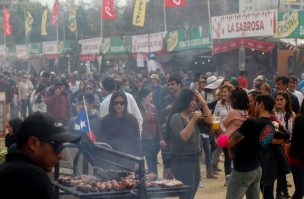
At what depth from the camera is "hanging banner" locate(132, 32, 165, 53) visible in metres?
27.7

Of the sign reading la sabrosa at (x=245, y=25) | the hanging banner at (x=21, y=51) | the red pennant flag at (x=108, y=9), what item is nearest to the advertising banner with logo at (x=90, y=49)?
the red pennant flag at (x=108, y=9)

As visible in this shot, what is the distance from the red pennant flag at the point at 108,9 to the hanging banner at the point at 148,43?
1658 mm

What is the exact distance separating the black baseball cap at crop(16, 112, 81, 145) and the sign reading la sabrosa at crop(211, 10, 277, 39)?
17.2m

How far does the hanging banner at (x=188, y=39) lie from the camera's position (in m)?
24.5

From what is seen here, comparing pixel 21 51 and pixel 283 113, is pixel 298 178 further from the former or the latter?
pixel 21 51

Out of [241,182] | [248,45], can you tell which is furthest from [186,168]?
[248,45]

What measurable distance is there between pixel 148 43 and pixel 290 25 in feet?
35.5

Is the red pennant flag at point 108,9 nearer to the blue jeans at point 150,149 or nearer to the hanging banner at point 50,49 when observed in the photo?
the hanging banner at point 50,49

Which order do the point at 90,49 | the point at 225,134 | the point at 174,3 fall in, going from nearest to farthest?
the point at 225,134
the point at 174,3
the point at 90,49

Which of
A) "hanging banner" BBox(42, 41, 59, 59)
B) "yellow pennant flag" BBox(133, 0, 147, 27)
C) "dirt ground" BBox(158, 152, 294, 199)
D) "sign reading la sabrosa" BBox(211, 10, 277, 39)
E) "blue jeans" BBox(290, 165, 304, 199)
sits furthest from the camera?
"hanging banner" BBox(42, 41, 59, 59)

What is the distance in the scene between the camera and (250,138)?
625 cm

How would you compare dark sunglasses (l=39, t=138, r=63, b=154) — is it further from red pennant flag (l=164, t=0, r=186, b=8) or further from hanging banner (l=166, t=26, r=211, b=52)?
red pennant flag (l=164, t=0, r=186, b=8)

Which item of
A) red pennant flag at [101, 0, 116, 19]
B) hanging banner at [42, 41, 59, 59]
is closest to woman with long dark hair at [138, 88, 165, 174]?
red pennant flag at [101, 0, 116, 19]

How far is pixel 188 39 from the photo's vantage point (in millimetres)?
25406
